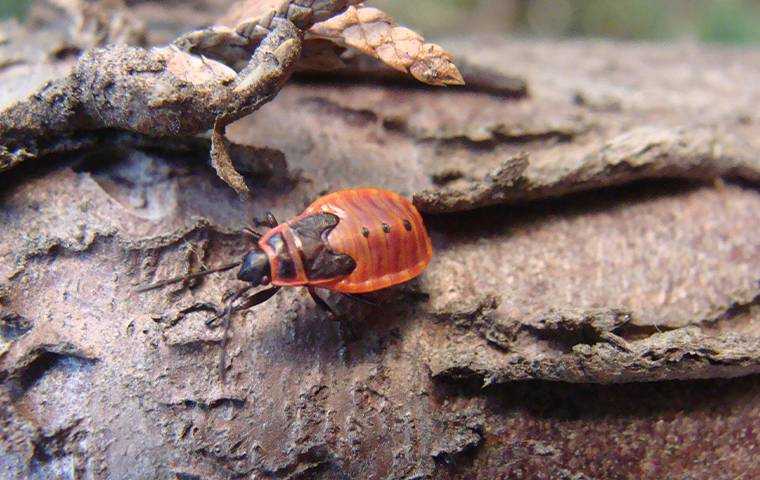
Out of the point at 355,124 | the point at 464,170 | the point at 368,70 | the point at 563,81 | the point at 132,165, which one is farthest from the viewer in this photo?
the point at 563,81

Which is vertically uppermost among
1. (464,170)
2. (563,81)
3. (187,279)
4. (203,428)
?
(563,81)

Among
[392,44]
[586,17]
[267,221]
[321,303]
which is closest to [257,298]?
[321,303]

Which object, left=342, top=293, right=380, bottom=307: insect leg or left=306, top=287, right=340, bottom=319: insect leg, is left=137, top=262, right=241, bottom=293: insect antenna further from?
left=342, top=293, right=380, bottom=307: insect leg

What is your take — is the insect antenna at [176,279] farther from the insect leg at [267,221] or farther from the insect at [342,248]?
the insect leg at [267,221]

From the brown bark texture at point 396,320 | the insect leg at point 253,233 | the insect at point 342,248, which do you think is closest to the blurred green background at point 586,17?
the brown bark texture at point 396,320

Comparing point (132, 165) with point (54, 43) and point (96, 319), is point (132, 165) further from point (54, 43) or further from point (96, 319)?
point (54, 43)

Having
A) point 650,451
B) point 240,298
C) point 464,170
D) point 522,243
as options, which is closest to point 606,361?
point 650,451

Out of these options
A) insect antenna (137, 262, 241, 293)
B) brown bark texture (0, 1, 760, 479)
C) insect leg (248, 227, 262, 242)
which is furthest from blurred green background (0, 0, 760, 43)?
insect antenna (137, 262, 241, 293)
